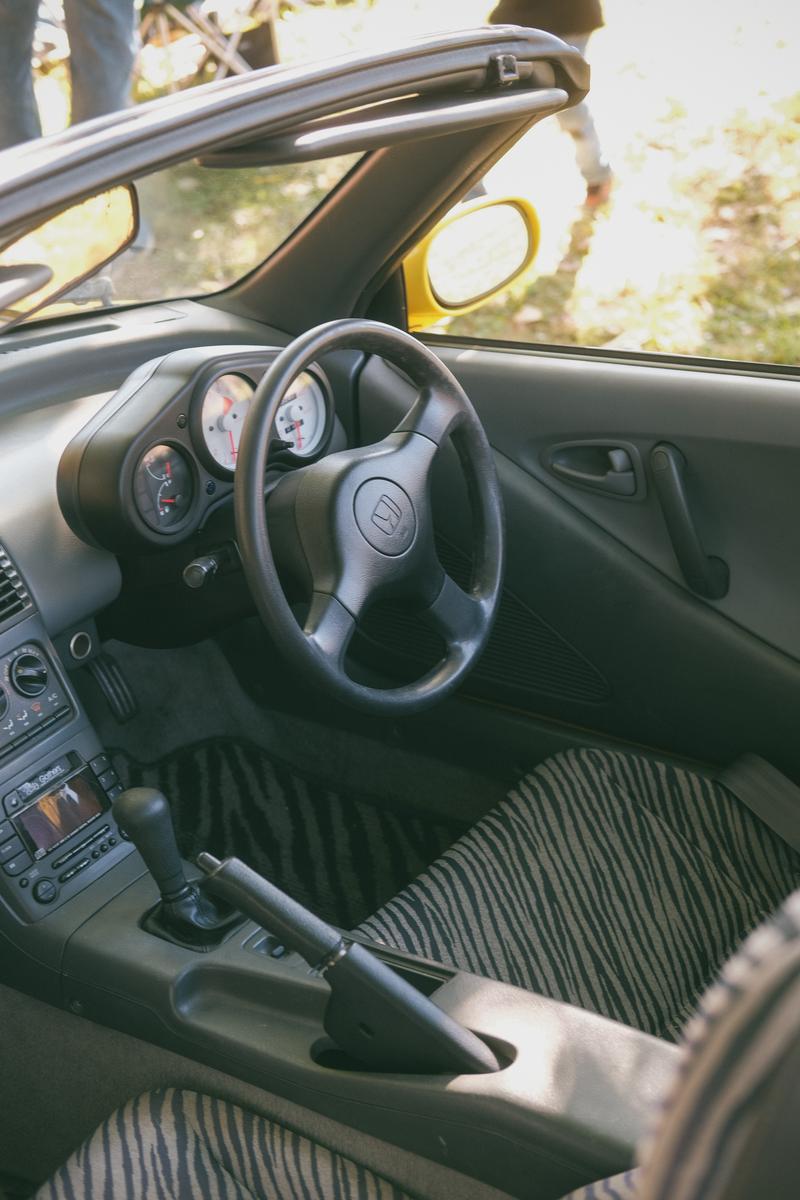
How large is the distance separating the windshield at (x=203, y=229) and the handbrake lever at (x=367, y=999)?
83cm

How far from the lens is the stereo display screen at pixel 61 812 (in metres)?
1.45

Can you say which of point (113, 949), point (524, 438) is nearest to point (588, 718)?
point (524, 438)

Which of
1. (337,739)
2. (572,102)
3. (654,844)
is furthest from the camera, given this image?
(337,739)

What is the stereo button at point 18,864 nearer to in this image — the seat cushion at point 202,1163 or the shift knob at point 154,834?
the shift knob at point 154,834

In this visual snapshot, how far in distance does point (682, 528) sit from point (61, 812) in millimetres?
959

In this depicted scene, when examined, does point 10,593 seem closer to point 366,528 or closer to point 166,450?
point 166,450

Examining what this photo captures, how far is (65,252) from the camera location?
59.3 inches

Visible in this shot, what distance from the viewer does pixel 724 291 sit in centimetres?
346

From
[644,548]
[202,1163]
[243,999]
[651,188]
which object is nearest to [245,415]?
[644,548]

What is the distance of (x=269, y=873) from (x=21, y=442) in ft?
2.65

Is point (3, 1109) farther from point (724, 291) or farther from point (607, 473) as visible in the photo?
point (724, 291)

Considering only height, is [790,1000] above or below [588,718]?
above

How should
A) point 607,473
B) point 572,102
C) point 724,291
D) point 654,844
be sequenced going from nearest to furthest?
point 572,102
point 654,844
point 607,473
point 724,291

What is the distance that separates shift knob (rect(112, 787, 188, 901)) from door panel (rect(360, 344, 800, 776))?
788 millimetres
